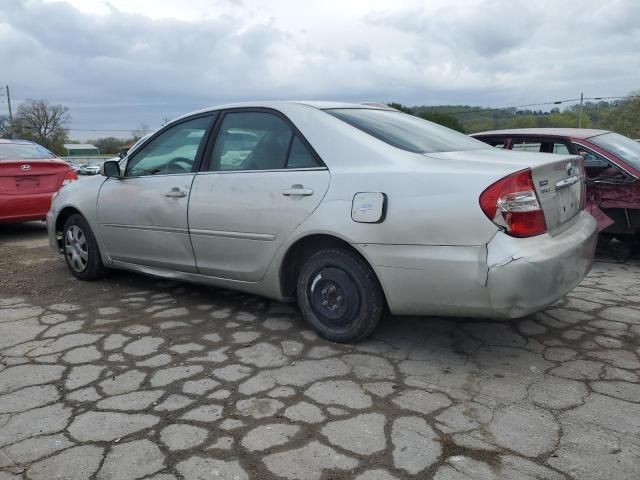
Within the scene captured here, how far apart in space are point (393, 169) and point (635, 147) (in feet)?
14.1

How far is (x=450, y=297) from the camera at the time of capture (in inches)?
117

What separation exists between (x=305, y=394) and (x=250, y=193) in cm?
141

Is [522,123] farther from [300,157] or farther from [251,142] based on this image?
[300,157]

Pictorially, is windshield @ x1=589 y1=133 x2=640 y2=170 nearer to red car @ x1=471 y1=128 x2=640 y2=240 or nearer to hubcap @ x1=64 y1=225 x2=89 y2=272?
red car @ x1=471 y1=128 x2=640 y2=240

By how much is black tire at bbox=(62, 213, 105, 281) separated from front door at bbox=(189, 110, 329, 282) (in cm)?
143

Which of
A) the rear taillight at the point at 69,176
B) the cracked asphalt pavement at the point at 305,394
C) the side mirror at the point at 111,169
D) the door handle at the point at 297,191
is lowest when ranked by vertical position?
the cracked asphalt pavement at the point at 305,394

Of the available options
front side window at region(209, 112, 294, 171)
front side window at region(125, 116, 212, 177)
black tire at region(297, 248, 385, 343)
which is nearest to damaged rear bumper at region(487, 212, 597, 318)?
black tire at region(297, 248, 385, 343)

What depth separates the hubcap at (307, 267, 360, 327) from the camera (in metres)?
3.37

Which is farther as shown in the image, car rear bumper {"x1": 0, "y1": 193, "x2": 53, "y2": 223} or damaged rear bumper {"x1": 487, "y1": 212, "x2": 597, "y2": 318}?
car rear bumper {"x1": 0, "y1": 193, "x2": 53, "y2": 223}

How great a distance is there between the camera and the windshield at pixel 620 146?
562 centimetres

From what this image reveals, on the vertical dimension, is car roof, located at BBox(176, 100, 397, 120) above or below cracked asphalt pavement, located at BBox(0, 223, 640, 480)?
above

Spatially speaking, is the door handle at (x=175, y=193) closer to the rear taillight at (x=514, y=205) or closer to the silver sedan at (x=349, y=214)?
the silver sedan at (x=349, y=214)

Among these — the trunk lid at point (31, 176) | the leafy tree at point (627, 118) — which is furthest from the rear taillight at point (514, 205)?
the leafy tree at point (627, 118)

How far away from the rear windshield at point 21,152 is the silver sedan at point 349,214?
397cm
